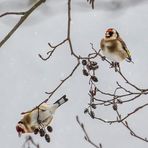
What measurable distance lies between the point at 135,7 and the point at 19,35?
1292mm

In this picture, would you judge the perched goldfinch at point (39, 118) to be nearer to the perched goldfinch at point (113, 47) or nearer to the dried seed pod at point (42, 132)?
the dried seed pod at point (42, 132)

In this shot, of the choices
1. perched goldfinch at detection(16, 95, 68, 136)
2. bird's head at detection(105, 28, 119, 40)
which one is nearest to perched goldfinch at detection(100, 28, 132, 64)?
bird's head at detection(105, 28, 119, 40)

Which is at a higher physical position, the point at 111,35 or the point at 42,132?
the point at 111,35

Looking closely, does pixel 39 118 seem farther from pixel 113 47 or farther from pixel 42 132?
pixel 113 47

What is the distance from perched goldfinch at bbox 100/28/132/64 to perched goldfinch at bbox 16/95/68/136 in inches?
7.6

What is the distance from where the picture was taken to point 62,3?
7023mm

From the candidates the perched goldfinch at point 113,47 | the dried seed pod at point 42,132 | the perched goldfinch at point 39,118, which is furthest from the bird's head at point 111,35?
the dried seed pod at point 42,132

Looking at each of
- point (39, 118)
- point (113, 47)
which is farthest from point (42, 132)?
point (113, 47)

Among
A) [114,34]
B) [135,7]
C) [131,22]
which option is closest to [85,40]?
[131,22]

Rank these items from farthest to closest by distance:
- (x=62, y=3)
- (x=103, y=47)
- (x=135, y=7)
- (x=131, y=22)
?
1. (x=62, y=3)
2. (x=135, y=7)
3. (x=131, y=22)
4. (x=103, y=47)

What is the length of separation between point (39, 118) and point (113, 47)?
30cm

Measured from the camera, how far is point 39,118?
5.67 ft

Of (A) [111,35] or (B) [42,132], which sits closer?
(B) [42,132]

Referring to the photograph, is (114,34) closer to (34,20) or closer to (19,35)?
(19,35)
